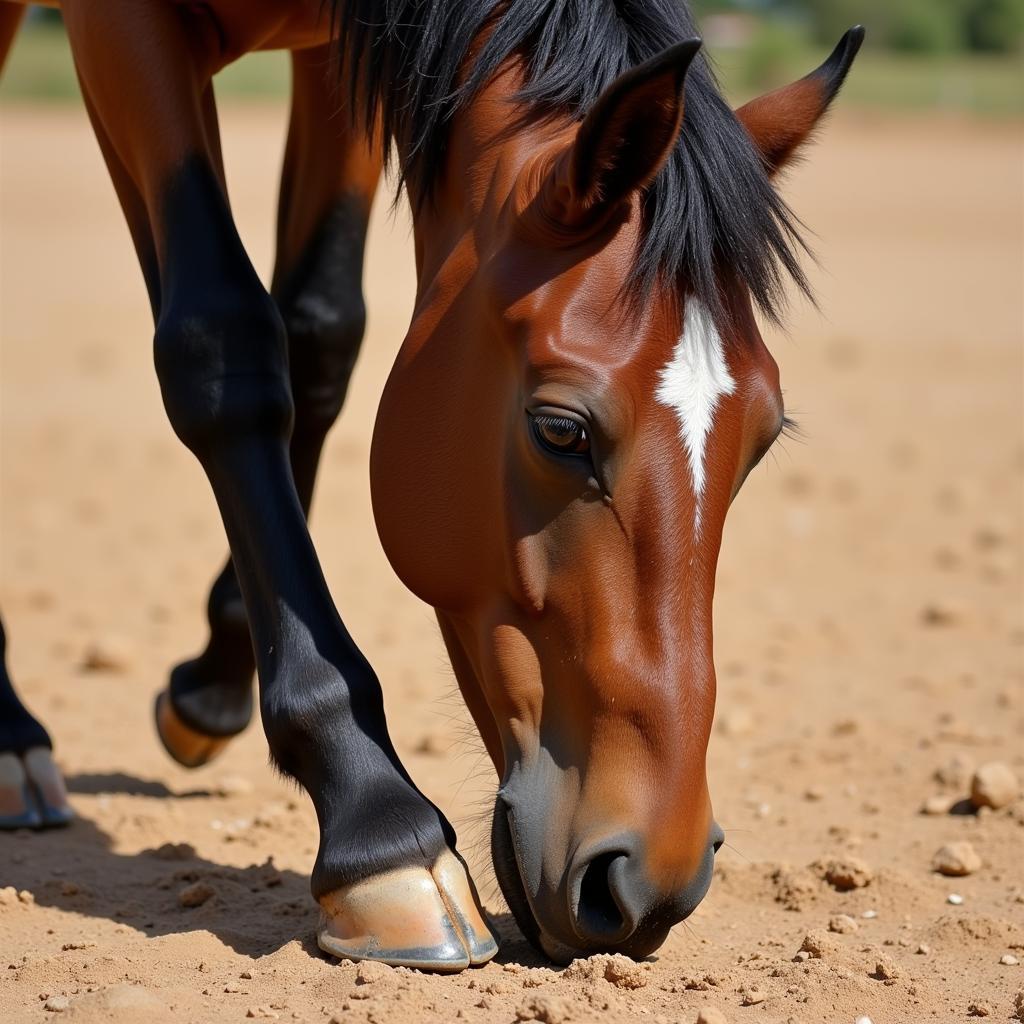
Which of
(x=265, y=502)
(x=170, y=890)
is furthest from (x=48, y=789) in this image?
(x=265, y=502)

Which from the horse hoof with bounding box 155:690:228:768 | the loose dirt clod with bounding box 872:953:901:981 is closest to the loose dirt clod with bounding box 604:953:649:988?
the loose dirt clod with bounding box 872:953:901:981

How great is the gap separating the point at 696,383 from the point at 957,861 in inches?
55.9

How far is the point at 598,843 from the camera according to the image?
6.67ft

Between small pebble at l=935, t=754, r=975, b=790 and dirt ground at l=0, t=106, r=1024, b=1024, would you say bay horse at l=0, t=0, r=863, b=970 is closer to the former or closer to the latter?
dirt ground at l=0, t=106, r=1024, b=1024

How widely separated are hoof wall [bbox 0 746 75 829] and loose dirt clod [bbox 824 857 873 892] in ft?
5.64

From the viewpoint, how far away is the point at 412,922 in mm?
2268

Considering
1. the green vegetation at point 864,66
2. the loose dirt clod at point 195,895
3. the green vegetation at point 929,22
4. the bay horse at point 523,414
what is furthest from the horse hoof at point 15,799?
the green vegetation at point 929,22

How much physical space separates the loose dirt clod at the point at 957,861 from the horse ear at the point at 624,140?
1624 millimetres

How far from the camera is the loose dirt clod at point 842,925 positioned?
2.68 metres

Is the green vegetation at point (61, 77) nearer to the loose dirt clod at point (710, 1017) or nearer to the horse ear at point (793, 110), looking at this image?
the horse ear at point (793, 110)

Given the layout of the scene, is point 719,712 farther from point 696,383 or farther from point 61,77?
point 61,77

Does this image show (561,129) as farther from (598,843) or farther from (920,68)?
(920,68)

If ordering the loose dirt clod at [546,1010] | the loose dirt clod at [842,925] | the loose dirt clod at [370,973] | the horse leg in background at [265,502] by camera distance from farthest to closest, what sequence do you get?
1. the loose dirt clod at [842,925]
2. the horse leg in background at [265,502]
3. the loose dirt clod at [370,973]
4. the loose dirt clod at [546,1010]

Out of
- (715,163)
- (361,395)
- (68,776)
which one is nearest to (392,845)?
(715,163)
